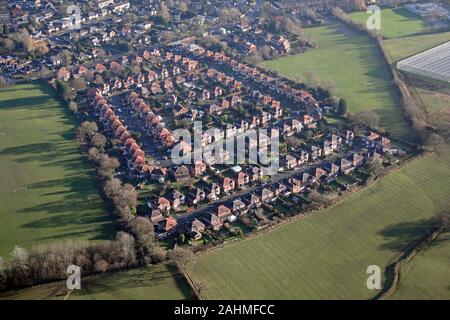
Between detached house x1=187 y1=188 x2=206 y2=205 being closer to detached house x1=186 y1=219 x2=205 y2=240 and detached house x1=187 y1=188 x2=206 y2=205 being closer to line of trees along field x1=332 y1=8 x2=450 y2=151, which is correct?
detached house x1=186 y1=219 x2=205 y2=240

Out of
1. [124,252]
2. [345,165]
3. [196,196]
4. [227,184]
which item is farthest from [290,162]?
[124,252]

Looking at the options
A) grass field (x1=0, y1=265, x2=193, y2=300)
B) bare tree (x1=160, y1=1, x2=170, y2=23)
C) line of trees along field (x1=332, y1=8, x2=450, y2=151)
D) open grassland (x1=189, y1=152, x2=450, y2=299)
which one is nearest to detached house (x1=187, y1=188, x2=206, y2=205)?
open grassland (x1=189, y1=152, x2=450, y2=299)

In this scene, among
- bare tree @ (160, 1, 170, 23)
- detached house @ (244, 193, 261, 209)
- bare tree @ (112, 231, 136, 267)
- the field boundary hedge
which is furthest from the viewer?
bare tree @ (160, 1, 170, 23)

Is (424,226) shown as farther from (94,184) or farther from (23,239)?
(23,239)

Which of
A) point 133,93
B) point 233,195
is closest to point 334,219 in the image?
point 233,195

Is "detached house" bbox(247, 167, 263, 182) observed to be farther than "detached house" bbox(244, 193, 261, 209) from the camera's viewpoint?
Yes

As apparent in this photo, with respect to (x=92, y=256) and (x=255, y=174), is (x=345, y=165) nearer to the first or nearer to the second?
(x=255, y=174)

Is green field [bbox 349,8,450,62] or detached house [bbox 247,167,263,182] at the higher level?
green field [bbox 349,8,450,62]
